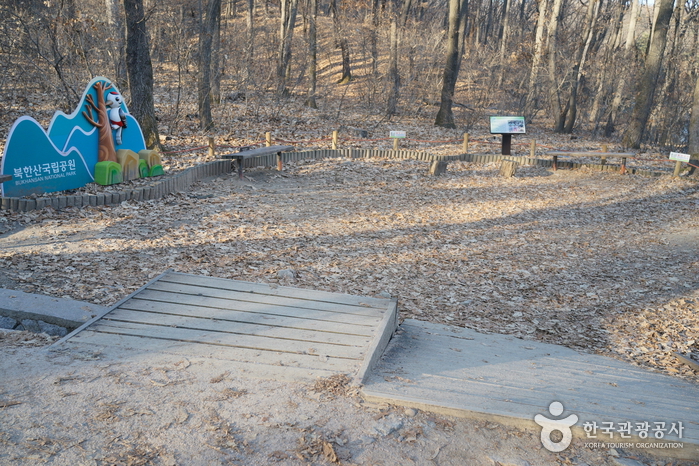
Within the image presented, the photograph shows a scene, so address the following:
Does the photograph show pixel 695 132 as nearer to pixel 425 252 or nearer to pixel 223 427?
pixel 425 252

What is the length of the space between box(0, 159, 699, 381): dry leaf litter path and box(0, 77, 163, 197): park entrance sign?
0.76 metres

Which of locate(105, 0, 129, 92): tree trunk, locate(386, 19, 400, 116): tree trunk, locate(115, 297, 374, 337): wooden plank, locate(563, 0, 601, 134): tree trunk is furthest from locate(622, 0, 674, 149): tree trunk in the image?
locate(115, 297, 374, 337): wooden plank

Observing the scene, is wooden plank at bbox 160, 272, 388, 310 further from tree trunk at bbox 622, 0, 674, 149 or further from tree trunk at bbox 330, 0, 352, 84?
tree trunk at bbox 330, 0, 352, 84

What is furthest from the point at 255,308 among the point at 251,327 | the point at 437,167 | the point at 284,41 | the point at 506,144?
the point at 284,41

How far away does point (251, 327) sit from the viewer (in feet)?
14.3

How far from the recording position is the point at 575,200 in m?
11.2

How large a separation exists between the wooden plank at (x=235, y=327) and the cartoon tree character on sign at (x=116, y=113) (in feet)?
19.1

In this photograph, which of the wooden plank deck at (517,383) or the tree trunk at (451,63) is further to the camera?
the tree trunk at (451,63)

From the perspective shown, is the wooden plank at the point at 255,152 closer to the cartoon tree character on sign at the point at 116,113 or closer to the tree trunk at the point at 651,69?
the cartoon tree character on sign at the point at 116,113

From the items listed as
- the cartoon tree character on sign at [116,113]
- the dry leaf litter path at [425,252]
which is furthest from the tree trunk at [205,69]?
the cartoon tree character on sign at [116,113]

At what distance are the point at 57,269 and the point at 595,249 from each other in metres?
7.47

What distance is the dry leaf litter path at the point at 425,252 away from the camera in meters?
5.84

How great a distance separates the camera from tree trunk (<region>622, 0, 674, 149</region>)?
51.8 ft

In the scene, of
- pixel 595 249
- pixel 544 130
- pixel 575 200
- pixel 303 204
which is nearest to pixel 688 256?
pixel 595 249
